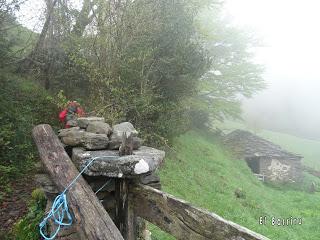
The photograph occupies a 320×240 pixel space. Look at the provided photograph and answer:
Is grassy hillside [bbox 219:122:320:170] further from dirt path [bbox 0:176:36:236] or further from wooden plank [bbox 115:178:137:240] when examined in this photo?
wooden plank [bbox 115:178:137:240]

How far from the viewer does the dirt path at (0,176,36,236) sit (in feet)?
19.1

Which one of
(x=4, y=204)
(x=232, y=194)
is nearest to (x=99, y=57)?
(x=4, y=204)

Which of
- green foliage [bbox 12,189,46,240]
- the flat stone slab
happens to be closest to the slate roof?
green foliage [bbox 12,189,46,240]

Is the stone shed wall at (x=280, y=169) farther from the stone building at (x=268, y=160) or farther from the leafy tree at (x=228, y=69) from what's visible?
the leafy tree at (x=228, y=69)

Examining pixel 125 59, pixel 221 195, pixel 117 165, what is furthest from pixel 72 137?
pixel 221 195

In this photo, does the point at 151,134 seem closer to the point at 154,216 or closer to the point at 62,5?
the point at 62,5

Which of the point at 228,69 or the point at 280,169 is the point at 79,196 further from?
the point at 280,169

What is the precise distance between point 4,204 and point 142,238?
11.7 ft

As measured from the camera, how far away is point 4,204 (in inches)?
260

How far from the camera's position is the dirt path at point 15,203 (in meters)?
5.83

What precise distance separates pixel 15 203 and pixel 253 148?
23216mm

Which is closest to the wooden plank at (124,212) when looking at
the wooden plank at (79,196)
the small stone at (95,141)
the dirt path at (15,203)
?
the wooden plank at (79,196)

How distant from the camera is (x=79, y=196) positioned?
3.17 m

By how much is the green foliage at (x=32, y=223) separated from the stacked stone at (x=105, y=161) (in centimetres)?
80
